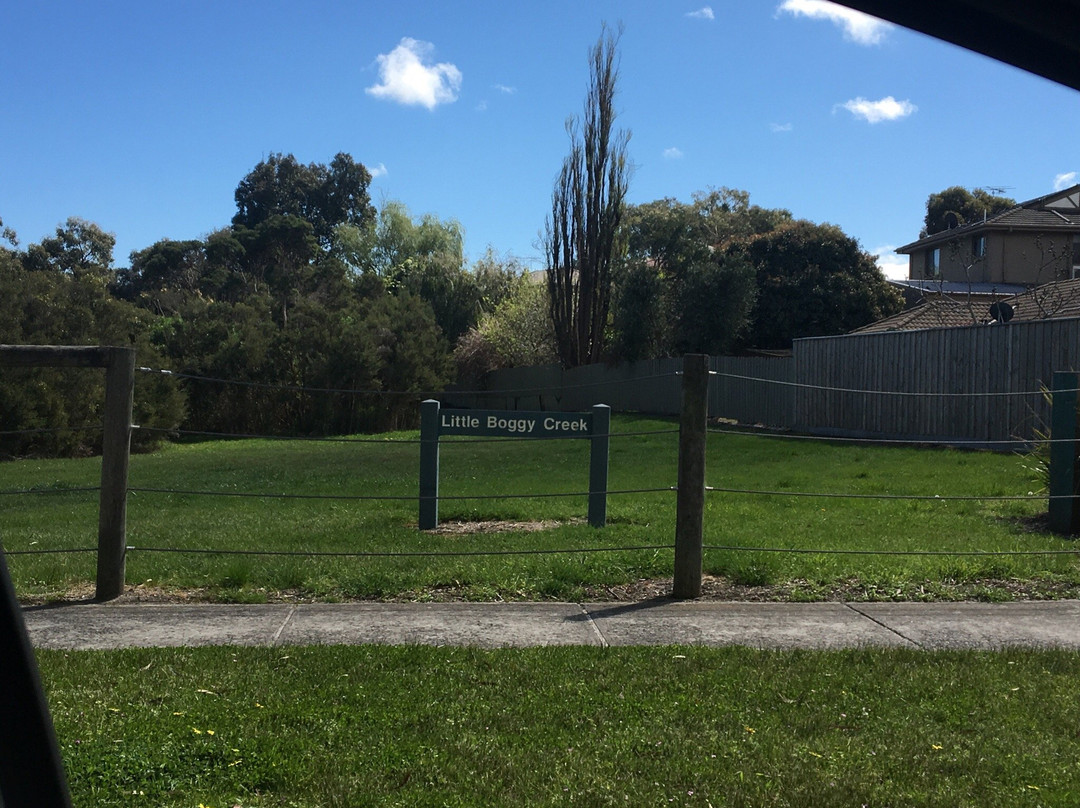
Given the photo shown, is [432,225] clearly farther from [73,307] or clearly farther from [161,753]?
[161,753]

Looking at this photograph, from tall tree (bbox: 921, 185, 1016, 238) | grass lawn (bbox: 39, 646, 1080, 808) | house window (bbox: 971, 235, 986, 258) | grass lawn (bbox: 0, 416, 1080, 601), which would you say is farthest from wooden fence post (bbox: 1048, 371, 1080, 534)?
tall tree (bbox: 921, 185, 1016, 238)

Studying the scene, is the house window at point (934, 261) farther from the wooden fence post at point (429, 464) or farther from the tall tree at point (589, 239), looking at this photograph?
the wooden fence post at point (429, 464)

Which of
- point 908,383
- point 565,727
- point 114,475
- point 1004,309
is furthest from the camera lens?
point 1004,309

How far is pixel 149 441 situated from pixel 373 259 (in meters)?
35.5

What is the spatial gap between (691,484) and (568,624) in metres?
1.43

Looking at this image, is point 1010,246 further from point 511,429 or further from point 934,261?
point 511,429

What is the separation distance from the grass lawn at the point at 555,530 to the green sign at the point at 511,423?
67 centimetres

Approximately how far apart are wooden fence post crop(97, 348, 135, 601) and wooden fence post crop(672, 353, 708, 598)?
11.8ft

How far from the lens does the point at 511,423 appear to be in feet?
33.2

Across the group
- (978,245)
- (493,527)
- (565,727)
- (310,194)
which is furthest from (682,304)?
(310,194)

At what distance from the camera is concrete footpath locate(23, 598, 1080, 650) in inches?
223

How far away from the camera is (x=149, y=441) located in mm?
27906

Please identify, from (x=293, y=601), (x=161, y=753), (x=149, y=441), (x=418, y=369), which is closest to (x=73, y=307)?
(x=149, y=441)

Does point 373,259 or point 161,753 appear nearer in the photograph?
point 161,753
